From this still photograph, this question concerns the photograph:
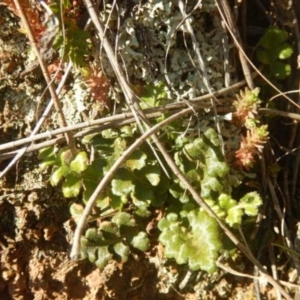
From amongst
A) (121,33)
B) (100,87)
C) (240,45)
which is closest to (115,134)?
(100,87)

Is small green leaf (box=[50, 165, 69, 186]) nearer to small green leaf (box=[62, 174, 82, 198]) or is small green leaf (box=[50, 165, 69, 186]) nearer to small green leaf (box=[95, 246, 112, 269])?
small green leaf (box=[62, 174, 82, 198])

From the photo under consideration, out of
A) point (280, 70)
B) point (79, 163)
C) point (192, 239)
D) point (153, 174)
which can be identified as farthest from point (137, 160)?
point (280, 70)

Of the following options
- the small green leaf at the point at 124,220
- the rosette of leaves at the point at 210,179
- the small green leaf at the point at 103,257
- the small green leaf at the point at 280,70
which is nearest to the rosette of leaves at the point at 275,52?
the small green leaf at the point at 280,70

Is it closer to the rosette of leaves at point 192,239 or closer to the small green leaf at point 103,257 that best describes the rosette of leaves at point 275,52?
the rosette of leaves at point 192,239

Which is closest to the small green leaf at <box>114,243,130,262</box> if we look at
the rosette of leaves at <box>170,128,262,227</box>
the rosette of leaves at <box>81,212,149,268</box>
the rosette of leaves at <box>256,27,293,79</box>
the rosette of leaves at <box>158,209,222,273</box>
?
the rosette of leaves at <box>81,212,149,268</box>

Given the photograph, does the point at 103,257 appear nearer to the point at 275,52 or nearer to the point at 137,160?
the point at 137,160

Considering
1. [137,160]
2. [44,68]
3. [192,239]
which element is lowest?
[192,239]
